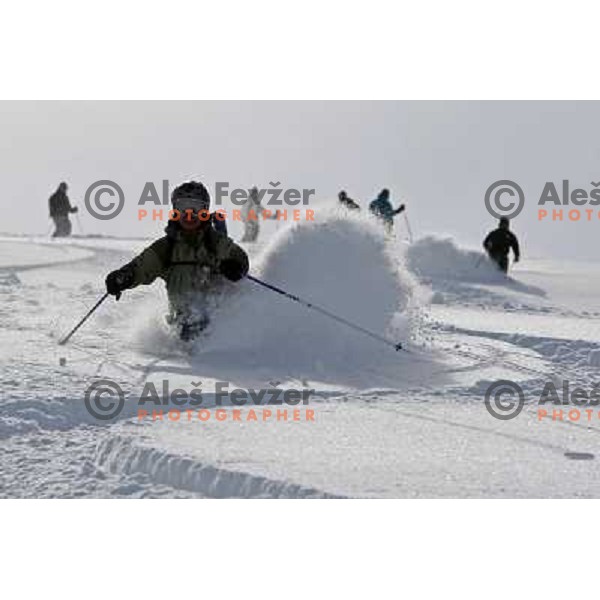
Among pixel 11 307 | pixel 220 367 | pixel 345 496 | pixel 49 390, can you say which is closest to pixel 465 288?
pixel 11 307

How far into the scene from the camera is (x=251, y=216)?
23.5 meters

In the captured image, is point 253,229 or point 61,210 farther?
point 253,229

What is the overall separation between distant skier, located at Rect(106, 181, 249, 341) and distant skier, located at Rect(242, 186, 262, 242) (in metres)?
16.3

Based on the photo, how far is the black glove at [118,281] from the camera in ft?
22.0

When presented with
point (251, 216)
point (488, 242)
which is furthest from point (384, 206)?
point (251, 216)

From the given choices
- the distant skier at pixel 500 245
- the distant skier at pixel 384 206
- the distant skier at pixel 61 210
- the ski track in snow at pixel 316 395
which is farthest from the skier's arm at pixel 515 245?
the distant skier at pixel 61 210

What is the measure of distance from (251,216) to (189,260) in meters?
16.6

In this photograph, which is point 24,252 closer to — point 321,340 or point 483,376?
point 321,340

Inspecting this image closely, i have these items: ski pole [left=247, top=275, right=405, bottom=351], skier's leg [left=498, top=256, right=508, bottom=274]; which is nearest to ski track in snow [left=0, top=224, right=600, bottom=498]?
ski pole [left=247, top=275, right=405, bottom=351]

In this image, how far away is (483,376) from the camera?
632cm

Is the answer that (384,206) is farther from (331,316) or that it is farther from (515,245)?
(331,316)

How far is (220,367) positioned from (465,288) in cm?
900

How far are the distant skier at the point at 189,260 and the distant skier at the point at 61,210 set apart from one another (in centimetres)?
1516

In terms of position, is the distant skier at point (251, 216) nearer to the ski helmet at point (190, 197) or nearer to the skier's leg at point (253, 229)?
the skier's leg at point (253, 229)
